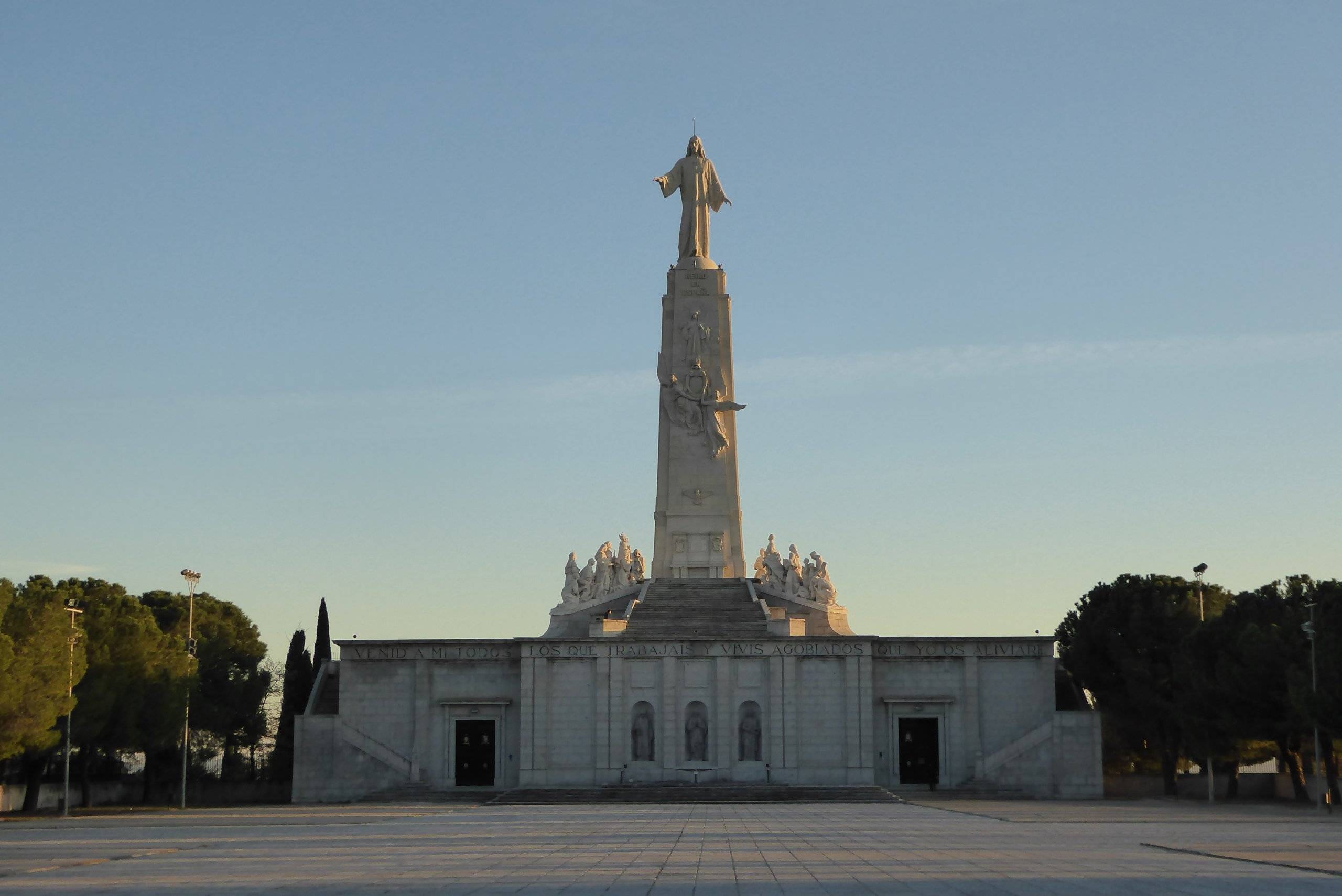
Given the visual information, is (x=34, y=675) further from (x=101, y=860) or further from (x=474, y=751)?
(x=101, y=860)

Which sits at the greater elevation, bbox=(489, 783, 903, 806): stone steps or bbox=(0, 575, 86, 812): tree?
bbox=(0, 575, 86, 812): tree

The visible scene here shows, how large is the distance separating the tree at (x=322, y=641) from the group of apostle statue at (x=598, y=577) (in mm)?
13115

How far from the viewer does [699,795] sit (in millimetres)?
56000

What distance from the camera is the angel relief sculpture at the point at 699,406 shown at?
7600cm

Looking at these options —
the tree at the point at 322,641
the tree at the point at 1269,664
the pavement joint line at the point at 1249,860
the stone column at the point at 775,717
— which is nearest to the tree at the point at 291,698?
the tree at the point at 322,641

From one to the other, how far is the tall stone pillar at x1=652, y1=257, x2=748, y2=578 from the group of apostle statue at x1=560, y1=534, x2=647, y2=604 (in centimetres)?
541

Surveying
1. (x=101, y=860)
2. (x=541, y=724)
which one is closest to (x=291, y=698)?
(x=541, y=724)

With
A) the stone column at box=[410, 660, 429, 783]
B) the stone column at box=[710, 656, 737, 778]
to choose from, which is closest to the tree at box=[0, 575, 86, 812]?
the stone column at box=[410, 660, 429, 783]

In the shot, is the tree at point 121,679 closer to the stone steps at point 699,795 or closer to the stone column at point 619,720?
the stone steps at point 699,795

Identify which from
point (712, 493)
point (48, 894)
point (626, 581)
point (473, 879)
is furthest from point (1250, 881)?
point (712, 493)

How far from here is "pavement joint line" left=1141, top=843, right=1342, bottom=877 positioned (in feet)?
74.9

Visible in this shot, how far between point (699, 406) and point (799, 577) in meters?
11.7

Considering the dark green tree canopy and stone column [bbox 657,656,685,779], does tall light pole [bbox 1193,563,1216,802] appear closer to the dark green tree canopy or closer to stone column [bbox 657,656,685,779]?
stone column [bbox 657,656,685,779]

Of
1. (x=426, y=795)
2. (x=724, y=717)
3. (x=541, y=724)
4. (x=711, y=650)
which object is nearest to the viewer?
(x=426, y=795)
